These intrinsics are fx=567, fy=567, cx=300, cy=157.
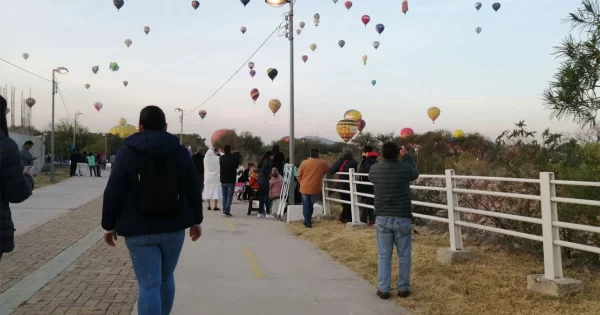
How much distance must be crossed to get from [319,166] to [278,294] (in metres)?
7.13

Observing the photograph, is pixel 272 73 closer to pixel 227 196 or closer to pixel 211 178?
pixel 211 178

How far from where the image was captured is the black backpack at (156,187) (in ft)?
13.3

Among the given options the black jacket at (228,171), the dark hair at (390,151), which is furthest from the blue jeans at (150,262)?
the black jacket at (228,171)

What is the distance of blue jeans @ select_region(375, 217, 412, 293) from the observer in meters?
6.50

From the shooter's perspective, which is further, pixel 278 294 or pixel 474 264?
pixel 474 264

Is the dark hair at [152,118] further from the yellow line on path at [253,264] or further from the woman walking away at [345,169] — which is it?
the woman walking away at [345,169]

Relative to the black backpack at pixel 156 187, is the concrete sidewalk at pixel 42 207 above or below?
below

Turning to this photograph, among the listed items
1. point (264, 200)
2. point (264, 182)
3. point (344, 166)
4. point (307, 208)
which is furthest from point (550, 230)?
point (264, 200)

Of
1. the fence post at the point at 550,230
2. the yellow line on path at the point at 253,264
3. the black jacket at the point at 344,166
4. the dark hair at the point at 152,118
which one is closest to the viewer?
the dark hair at the point at 152,118

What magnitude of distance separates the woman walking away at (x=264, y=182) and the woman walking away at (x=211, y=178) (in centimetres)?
165

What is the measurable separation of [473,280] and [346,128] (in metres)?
36.2

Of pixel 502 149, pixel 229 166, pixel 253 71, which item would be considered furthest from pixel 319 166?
pixel 253 71

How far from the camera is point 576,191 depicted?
7.23 metres

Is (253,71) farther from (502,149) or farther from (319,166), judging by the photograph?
(502,149)
